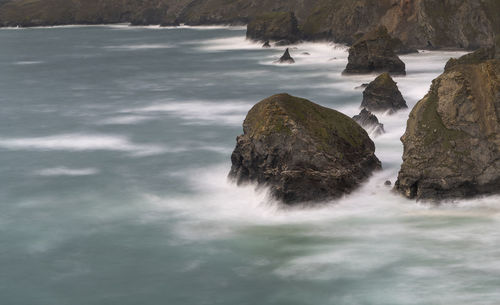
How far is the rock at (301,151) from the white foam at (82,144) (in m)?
7.86

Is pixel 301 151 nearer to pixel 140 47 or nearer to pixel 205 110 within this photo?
pixel 205 110

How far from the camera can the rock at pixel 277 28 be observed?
72.6m

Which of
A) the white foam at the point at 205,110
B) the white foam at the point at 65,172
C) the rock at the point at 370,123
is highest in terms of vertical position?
the rock at the point at 370,123

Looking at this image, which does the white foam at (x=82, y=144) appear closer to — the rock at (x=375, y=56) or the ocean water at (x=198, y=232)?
the ocean water at (x=198, y=232)

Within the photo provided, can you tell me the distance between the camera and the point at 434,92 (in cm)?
1641

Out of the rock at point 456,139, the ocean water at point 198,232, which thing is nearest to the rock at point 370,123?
the ocean water at point 198,232

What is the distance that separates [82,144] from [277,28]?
49.6m

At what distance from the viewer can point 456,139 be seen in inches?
619

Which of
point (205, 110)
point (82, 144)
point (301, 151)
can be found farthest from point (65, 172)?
point (205, 110)

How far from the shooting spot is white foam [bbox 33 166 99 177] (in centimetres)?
2144

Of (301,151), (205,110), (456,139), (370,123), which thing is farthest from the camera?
(205,110)

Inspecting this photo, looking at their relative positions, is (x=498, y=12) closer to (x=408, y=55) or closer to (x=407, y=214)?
(x=408, y=55)

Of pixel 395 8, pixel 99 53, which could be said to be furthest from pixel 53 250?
pixel 99 53

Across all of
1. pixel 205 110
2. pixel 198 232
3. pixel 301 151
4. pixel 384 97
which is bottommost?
pixel 205 110
